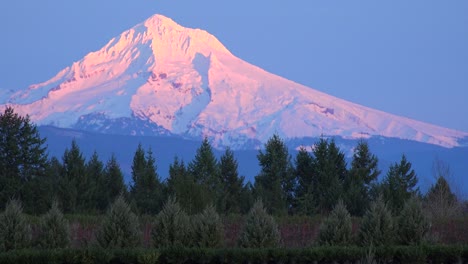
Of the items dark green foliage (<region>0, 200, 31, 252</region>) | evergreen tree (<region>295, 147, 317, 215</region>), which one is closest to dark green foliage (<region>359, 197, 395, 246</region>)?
dark green foliage (<region>0, 200, 31, 252</region>)

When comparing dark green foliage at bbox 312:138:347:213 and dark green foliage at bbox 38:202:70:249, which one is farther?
dark green foliage at bbox 312:138:347:213

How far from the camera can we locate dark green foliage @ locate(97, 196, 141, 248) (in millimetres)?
19219

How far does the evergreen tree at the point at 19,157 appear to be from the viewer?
123ft

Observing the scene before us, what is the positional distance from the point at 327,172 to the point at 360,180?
1639mm

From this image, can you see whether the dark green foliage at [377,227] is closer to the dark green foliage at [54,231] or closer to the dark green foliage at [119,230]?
the dark green foliage at [119,230]

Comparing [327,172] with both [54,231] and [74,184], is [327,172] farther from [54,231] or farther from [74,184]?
[54,231]

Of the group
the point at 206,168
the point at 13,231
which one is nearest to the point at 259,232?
the point at 13,231

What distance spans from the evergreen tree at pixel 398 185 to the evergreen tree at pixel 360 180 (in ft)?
3.55

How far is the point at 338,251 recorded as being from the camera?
57.8 ft

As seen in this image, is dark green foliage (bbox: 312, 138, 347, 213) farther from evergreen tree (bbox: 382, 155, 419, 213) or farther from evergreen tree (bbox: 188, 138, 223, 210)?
evergreen tree (bbox: 188, 138, 223, 210)

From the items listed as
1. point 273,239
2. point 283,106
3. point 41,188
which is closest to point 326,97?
point 283,106

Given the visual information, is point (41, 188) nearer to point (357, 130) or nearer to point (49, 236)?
point (49, 236)

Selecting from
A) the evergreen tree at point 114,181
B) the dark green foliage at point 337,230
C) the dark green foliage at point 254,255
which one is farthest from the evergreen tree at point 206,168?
the dark green foliage at point 254,255

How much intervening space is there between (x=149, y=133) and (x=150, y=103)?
5.25 m
